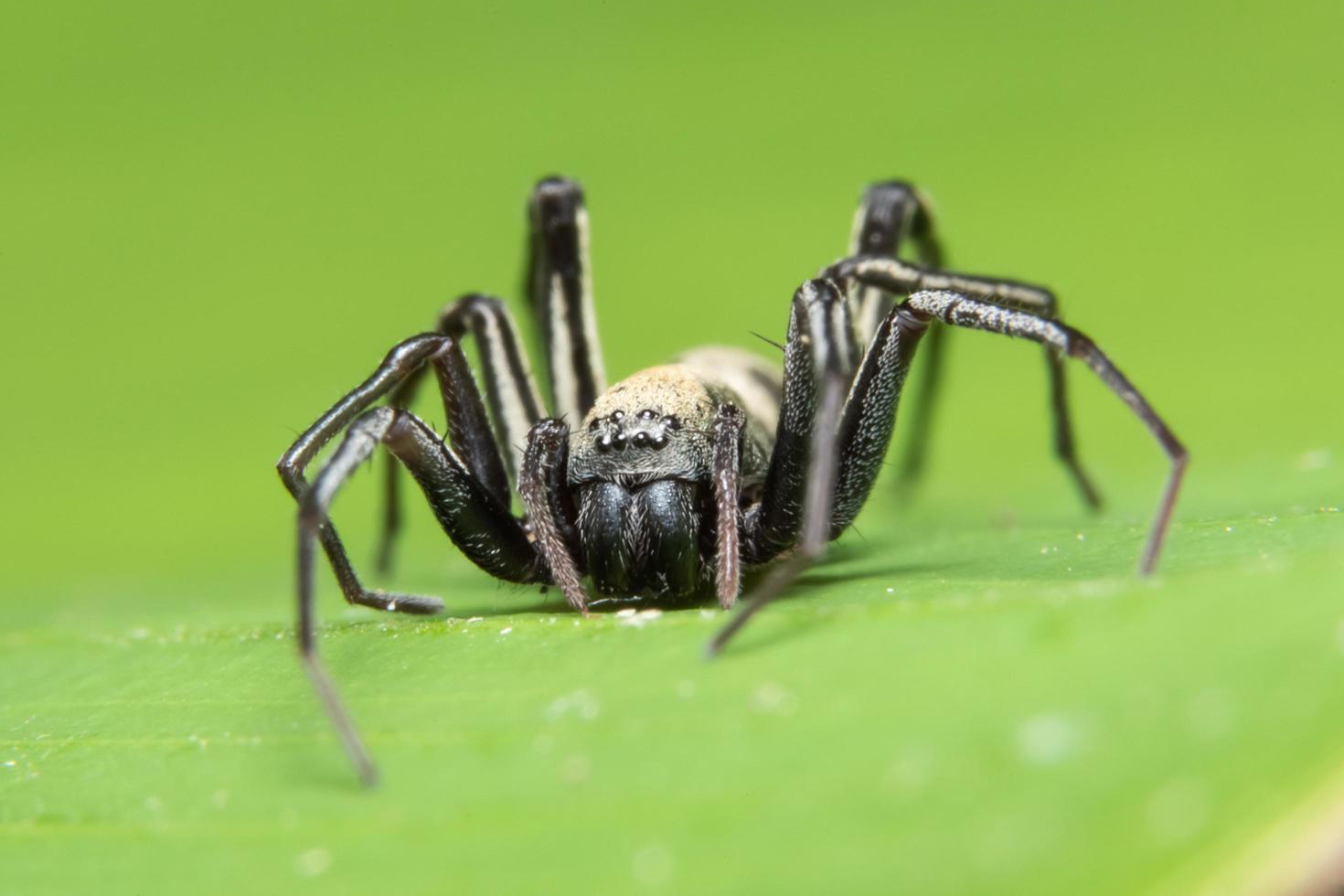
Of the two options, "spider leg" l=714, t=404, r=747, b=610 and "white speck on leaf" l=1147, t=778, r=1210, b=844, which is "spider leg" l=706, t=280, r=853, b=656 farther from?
"white speck on leaf" l=1147, t=778, r=1210, b=844

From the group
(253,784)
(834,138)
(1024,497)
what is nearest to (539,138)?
(834,138)

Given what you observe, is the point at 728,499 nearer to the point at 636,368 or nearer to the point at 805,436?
the point at 805,436

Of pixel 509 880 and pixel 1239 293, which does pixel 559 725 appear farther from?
pixel 1239 293

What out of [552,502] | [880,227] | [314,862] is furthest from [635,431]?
[314,862]

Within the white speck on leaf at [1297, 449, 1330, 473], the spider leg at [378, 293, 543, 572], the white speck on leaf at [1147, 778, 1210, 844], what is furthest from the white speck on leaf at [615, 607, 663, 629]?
the white speck on leaf at [1297, 449, 1330, 473]

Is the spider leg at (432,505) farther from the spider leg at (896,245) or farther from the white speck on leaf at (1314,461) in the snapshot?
the white speck on leaf at (1314,461)

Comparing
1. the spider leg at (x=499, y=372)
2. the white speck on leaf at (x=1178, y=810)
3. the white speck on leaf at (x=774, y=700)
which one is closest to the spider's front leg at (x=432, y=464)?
the spider leg at (x=499, y=372)
